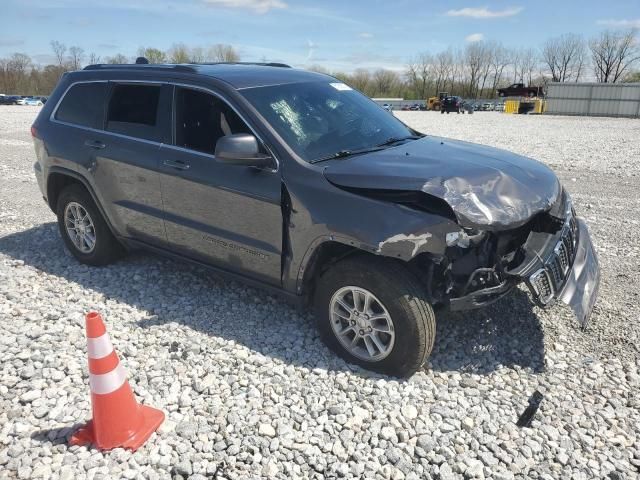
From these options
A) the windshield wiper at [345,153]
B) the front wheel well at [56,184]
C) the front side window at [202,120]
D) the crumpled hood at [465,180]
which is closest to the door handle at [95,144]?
the front wheel well at [56,184]

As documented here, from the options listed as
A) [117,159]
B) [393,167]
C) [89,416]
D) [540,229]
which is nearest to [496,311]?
[540,229]

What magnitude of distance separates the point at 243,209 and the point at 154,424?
158cm

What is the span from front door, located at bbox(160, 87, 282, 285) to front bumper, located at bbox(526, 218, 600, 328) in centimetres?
176

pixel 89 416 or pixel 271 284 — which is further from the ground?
pixel 271 284

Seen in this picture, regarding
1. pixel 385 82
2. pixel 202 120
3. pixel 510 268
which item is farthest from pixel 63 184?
pixel 385 82

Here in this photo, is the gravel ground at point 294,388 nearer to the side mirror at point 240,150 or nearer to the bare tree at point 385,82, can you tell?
the side mirror at point 240,150

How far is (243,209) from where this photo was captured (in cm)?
384

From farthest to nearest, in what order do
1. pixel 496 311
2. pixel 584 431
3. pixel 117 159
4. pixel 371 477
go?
pixel 117 159
pixel 496 311
pixel 584 431
pixel 371 477

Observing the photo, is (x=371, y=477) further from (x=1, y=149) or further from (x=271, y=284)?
(x=1, y=149)

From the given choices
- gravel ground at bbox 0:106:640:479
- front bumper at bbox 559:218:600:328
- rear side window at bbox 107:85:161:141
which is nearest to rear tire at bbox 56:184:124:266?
gravel ground at bbox 0:106:640:479

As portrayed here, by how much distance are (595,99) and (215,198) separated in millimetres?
44818

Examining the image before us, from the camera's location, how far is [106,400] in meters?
2.85

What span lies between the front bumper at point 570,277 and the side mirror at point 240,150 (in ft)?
6.41

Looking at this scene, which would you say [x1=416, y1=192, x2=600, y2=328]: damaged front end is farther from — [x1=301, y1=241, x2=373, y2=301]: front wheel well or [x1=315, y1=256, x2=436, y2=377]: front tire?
[x1=301, y1=241, x2=373, y2=301]: front wheel well
